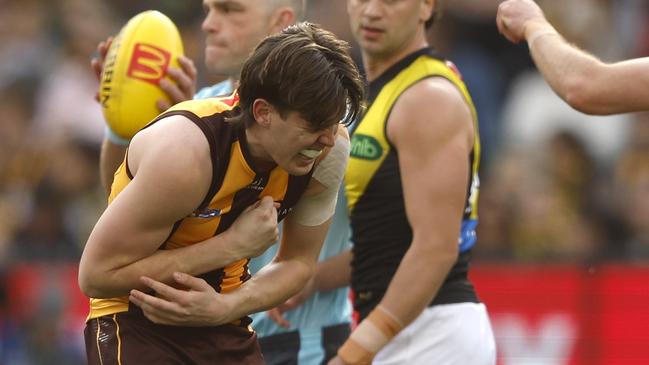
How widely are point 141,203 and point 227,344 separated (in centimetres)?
65

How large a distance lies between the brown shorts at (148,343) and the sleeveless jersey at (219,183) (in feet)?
0.17

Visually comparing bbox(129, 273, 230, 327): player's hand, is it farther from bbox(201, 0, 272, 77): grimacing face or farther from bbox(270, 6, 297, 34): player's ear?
bbox(270, 6, 297, 34): player's ear

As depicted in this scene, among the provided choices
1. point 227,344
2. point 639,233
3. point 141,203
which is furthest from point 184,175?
point 639,233

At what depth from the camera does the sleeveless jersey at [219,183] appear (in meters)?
3.77

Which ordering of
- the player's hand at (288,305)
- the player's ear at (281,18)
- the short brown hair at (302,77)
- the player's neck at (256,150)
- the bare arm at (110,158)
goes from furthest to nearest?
the player's ear at (281,18), the player's hand at (288,305), the bare arm at (110,158), the player's neck at (256,150), the short brown hair at (302,77)

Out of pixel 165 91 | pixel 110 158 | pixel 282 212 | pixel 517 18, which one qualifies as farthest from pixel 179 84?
pixel 517 18

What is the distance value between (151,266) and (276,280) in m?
0.51

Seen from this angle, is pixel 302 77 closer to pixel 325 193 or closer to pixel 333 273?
pixel 325 193

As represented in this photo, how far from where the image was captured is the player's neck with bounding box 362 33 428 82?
5125 mm

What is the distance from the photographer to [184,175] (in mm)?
3615

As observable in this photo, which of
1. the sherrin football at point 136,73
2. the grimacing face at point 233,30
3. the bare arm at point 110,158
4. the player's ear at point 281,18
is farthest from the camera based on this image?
the player's ear at point 281,18

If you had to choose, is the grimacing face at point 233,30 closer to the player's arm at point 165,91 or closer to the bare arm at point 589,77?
the player's arm at point 165,91

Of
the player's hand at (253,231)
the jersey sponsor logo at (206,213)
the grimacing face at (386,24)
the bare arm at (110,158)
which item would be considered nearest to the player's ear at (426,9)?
the grimacing face at (386,24)

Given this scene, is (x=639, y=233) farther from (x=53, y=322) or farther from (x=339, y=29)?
(x=53, y=322)
